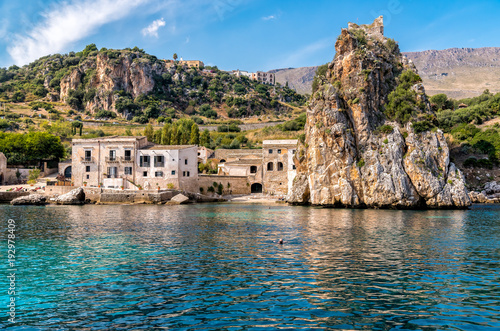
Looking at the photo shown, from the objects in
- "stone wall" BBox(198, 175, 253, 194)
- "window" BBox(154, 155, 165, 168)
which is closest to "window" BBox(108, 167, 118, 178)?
"window" BBox(154, 155, 165, 168)

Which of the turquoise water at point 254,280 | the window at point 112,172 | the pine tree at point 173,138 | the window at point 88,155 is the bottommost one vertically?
the turquoise water at point 254,280

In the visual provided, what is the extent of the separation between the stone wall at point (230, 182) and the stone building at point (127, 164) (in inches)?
141

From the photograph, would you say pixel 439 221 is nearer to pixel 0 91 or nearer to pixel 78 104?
pixel 78 104

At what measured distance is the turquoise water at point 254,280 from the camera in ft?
33.5

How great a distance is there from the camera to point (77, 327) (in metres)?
9.59

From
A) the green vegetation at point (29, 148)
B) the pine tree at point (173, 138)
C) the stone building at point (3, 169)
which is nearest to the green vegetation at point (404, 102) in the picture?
the pine tree at point (173, 138)

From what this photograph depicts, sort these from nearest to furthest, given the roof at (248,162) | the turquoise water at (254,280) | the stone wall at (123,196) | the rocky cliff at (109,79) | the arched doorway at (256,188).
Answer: the turquoise water at (254,280)
the stone wall at (123,196)
the arched doorway at (256,188)
the roof at (248,162)
the rocky cliff at (109,79)

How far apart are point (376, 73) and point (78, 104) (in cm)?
13402

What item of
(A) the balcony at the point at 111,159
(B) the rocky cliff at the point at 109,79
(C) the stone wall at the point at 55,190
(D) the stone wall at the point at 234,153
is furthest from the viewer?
(B) the rocky cliff at the point at 109,79

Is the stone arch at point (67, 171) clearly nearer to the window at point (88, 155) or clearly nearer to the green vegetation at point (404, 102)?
the window at point (88, 155)

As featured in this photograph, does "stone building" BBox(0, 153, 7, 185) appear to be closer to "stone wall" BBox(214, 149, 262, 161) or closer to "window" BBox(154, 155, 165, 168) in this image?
"window" BBox(154, 155, 165, 168)

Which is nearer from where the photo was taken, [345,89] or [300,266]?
[300,266]

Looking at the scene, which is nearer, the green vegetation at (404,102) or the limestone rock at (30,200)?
the limestone rock at (30,200)

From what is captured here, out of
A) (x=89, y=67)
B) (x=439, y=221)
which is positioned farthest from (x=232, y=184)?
(x=89, y=67)
